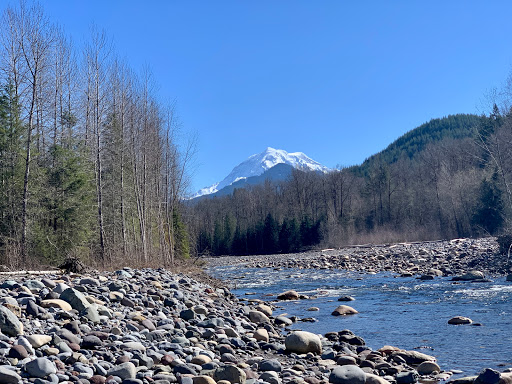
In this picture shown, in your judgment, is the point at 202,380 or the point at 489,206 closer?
the point at 202,380

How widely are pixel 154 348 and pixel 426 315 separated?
6.73 m

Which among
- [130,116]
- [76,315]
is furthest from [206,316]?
[130,116]

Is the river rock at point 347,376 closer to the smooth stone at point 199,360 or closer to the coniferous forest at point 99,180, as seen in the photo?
the smooth stone at point 199,360

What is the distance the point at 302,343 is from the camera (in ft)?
21.8

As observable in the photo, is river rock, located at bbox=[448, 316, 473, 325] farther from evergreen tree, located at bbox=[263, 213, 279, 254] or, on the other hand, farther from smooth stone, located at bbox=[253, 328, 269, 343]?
evergreen tree, located at bbox=[263, 213, 279, 254]

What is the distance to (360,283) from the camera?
→ 1714 cm

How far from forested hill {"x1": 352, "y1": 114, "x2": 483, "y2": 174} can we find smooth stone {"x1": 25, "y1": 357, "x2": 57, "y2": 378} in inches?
3616

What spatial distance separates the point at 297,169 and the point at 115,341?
64.5 meters

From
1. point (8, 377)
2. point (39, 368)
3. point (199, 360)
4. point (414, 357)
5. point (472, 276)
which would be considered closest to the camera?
point (8, 377)

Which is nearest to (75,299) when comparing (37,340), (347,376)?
(37,340)

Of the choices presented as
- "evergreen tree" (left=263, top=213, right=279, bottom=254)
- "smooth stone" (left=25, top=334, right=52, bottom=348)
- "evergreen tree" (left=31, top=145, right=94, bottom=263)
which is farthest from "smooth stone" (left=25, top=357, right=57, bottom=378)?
"evergreen tree" (left=263, top=213, right=279, bottom=254)

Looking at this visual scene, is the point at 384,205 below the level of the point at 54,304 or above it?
above

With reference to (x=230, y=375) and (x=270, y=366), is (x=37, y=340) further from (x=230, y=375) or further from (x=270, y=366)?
(x=270, y=366)

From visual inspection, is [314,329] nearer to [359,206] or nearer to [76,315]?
[76,315]
